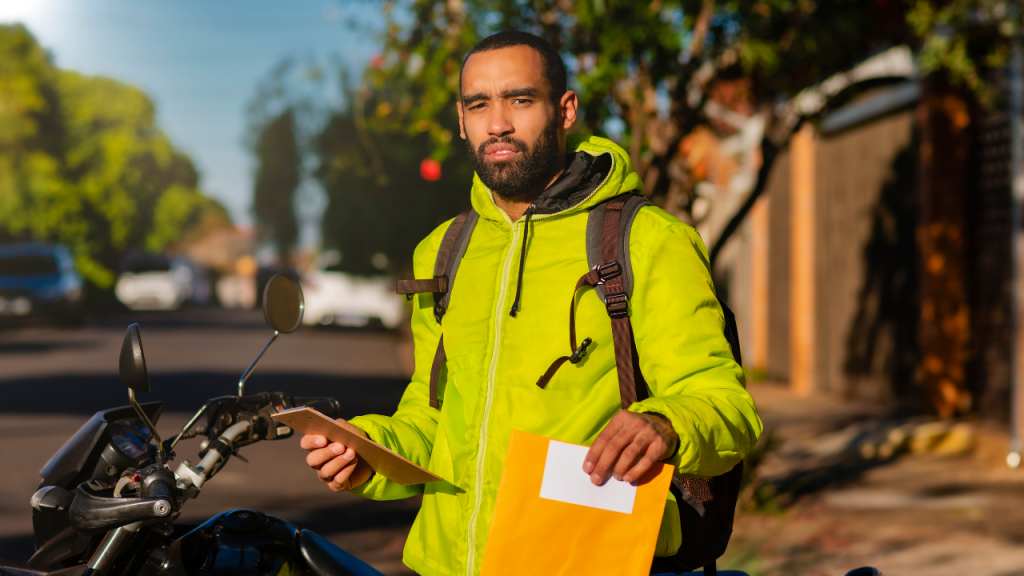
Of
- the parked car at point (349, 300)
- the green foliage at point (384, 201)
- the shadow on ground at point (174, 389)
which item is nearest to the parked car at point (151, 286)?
the green foliage at point (384, 201)

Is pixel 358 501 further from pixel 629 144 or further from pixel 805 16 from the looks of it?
pixel 805 16

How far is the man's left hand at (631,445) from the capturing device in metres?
1.53

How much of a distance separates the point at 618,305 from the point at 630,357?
96 millimetres

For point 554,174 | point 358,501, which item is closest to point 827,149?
point 358,501

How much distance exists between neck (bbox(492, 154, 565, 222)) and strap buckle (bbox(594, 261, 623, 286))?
1.03 feet

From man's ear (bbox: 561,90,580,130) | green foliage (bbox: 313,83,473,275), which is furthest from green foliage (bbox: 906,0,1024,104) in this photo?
green foliage (bbox: 313,83,473,275)

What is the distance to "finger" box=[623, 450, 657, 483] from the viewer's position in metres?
1.54

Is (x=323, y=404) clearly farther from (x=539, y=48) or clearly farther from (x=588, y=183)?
(x=539, y=48)

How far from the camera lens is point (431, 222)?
17312 millimetres

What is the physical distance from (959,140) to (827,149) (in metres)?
3.39

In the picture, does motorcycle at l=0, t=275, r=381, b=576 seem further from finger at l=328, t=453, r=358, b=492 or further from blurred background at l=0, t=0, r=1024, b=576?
blurred background at l=0, t=0, r=1024, b=576

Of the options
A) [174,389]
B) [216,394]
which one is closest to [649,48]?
[216,394]

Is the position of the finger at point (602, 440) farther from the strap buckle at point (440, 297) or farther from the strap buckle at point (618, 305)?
the strap buckle at point (440, 297)

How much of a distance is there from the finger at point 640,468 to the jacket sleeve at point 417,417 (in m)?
0.60
